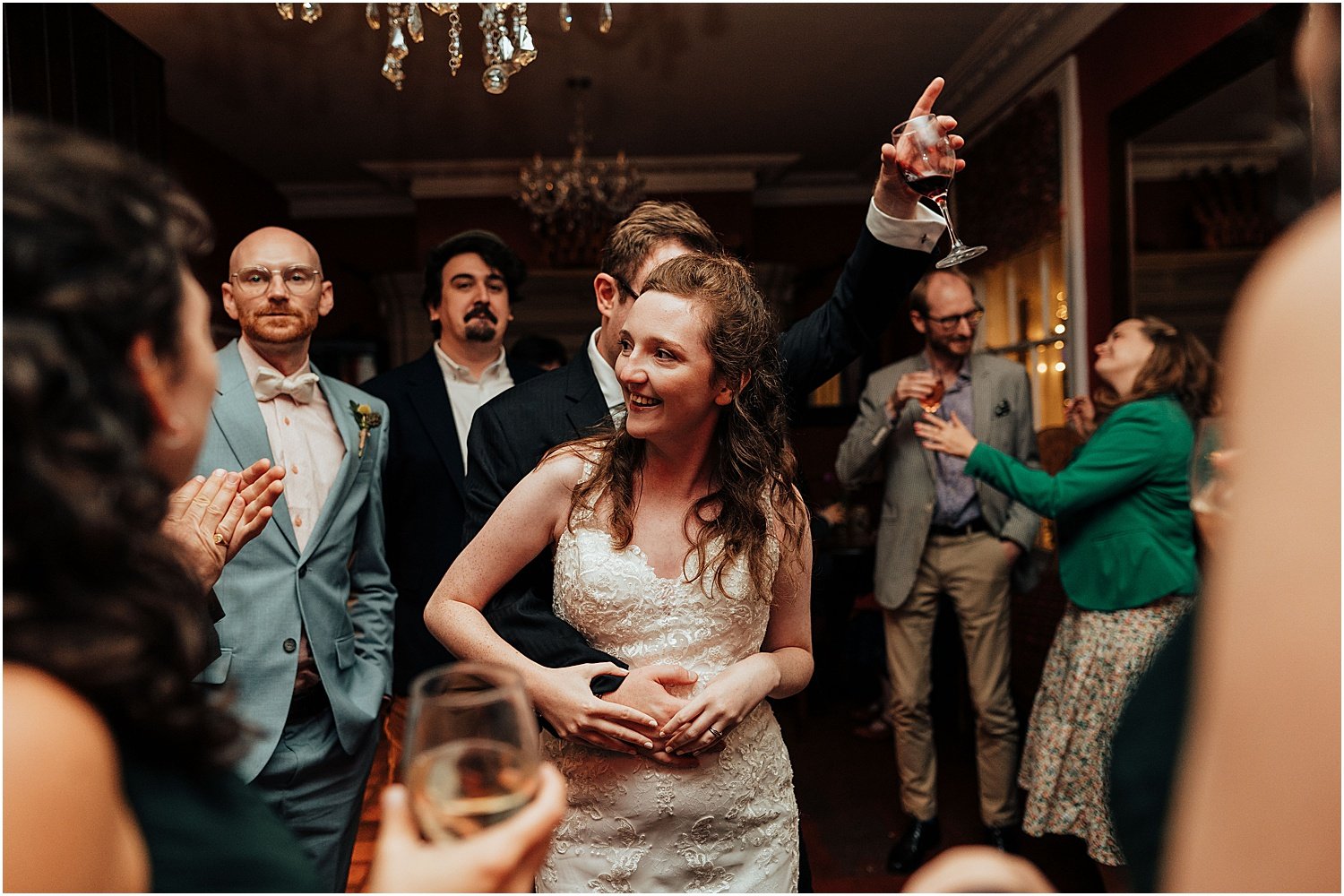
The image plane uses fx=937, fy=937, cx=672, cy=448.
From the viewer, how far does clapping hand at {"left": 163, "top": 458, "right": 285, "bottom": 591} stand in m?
Answer: 1.63

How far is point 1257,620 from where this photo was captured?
0.57 m

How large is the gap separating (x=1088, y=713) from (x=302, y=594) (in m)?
2.24

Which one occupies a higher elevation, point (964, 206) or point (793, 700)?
point (964, 206)

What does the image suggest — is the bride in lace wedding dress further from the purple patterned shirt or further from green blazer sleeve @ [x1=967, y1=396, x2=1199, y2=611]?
the purple patterned shirt

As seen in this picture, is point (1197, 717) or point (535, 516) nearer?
point (1197, 717)

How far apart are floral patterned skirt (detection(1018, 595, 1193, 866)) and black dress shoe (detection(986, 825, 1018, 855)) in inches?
17.8

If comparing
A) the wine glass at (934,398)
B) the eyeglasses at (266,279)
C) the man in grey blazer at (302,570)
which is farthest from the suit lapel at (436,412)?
the wine glass at (934,398)

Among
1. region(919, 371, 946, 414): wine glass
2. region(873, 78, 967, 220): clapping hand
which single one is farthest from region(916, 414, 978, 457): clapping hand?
region(873, 78, 967, 220): clapping hand

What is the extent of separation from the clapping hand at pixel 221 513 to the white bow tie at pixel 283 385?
1.89ft

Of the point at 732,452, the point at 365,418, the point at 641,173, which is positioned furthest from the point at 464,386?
the point at 641,173

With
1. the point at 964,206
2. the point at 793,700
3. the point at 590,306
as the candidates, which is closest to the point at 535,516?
the point at 793,700

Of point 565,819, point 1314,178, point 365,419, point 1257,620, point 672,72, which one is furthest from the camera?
point 672,72

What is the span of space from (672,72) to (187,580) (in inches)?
205

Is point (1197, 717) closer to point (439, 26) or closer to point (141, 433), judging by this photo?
point (141, 433)
